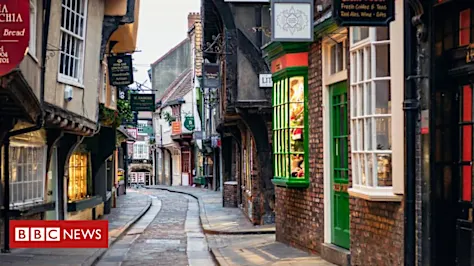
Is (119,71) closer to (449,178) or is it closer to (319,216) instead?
(319,216)

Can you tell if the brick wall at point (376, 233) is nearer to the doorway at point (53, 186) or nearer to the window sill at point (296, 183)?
the window sill at point (296, 183)

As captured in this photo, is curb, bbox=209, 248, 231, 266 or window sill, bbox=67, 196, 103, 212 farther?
window sill, bbox=67, 196, 103, 212

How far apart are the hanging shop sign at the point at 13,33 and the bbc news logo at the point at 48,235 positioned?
643 centimetres

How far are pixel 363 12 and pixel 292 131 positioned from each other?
5.47 m

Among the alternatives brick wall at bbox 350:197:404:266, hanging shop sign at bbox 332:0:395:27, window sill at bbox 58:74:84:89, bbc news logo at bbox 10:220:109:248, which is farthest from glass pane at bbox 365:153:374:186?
bbc news logo at bbox 10:220:109:248

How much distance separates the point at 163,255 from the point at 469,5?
381 inches

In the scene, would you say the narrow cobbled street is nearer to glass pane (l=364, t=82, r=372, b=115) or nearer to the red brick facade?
the red brick facade

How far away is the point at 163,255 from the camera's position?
620 inches

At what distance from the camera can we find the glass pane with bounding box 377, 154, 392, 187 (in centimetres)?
920

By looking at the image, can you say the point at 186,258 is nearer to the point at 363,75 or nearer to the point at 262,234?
the point at 262,234

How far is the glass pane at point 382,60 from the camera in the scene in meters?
9.41

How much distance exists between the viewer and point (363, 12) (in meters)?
8.30

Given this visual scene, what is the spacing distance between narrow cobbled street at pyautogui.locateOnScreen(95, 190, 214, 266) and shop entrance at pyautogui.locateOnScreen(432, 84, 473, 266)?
22.0 ft

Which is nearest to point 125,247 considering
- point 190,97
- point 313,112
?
point 313,112
